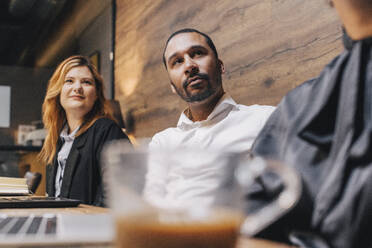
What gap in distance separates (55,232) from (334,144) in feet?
1.49

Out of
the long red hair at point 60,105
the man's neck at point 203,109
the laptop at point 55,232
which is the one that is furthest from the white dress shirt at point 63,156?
the laptop at point 55,232

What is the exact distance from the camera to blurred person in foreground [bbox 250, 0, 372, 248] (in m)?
0.61

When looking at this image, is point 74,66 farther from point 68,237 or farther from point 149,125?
point 68,237

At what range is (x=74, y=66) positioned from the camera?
275 cm

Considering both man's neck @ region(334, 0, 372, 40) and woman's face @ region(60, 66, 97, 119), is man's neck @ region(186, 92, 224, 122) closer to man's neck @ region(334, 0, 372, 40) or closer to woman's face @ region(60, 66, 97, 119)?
woman's face @ region(60, 66, 97, 119)

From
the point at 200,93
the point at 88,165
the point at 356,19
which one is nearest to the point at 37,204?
the point at 200,93

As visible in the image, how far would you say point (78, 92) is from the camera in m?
2.62

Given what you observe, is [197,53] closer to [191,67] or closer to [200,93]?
[191,67]

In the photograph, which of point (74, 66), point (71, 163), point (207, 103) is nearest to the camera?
point (207, 103)

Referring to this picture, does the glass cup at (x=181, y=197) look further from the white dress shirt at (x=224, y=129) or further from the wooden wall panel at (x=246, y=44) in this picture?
the wooden wall panel at (x=246, y=44)

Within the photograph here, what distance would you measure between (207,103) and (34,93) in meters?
4.29

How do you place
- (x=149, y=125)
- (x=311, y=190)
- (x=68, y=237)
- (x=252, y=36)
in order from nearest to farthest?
(x=68, y=237) < (x=311, y=190) < (x=252, y=36) < (x=149, y=125)

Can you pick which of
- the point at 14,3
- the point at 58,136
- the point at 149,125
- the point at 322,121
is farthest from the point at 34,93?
the point at 322,121

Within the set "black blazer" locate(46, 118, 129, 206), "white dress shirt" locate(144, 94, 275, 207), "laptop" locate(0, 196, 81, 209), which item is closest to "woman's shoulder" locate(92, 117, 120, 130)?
"black blazer" locate(46, 118, 129, 206)
